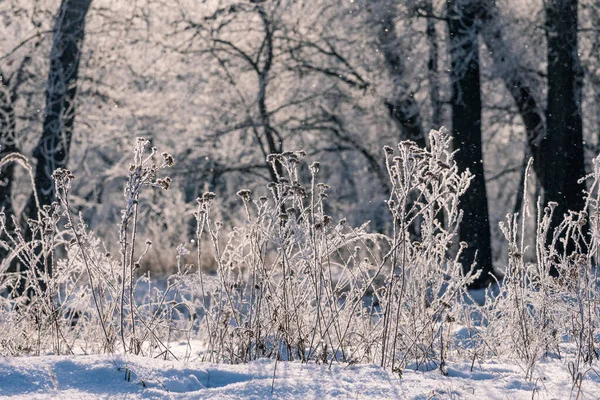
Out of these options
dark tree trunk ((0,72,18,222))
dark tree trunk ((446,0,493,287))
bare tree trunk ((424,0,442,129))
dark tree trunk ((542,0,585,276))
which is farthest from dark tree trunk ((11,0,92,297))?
dark tree trunk ((542,0,585,276))

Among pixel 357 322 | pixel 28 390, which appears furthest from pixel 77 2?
pixel 28 390

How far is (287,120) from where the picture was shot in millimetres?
12539

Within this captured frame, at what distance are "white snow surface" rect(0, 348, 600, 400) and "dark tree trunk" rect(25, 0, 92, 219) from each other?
734 centimetres

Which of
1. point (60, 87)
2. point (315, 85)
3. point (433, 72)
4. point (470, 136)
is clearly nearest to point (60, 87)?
point (60, 87)

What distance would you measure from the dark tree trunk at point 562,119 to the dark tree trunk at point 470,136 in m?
0.84

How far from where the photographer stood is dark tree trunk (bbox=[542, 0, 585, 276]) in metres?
10.0

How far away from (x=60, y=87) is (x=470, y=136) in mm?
5185

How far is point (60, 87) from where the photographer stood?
1046cm

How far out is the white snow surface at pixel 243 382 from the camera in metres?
3.00

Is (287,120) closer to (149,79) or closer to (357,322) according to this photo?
(149,79)

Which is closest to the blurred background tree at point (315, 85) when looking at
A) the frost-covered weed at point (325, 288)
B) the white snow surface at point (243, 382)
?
the frost-covered weed at point (325, 288)

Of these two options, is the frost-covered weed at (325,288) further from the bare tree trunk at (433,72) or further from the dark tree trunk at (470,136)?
the bare tree trunk at (433,72)

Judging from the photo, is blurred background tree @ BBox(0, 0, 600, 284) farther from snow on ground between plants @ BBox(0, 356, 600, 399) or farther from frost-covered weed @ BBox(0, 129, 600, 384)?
snow on ground between plants @ BBox(0, 356, 600, 399)

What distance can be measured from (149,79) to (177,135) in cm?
98
